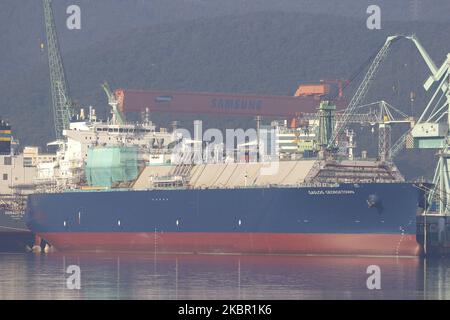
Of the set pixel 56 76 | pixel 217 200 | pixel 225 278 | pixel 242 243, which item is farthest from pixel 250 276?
pixel 56 76

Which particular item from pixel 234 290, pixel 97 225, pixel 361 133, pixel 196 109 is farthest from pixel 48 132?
pixel 234 290

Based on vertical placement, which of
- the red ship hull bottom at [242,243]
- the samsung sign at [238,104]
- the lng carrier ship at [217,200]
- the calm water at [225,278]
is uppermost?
the samsung sign at [238,104]

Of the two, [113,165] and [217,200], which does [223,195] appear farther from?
[113,165]

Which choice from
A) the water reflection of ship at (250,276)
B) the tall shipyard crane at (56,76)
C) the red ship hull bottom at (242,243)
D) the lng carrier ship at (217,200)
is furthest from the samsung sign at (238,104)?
the water reflection of ship at (250,276)

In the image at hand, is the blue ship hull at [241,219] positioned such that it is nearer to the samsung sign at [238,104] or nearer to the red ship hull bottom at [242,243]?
the red ship hull bottom at [242,243]

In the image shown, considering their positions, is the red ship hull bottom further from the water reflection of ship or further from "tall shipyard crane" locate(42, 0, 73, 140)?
"tall shipyard crane" locate(42, 0, 73, 140)

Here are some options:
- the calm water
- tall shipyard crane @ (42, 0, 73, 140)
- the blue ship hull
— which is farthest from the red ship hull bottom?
tall shipyard crane @ (42, 0, 73, 140)
